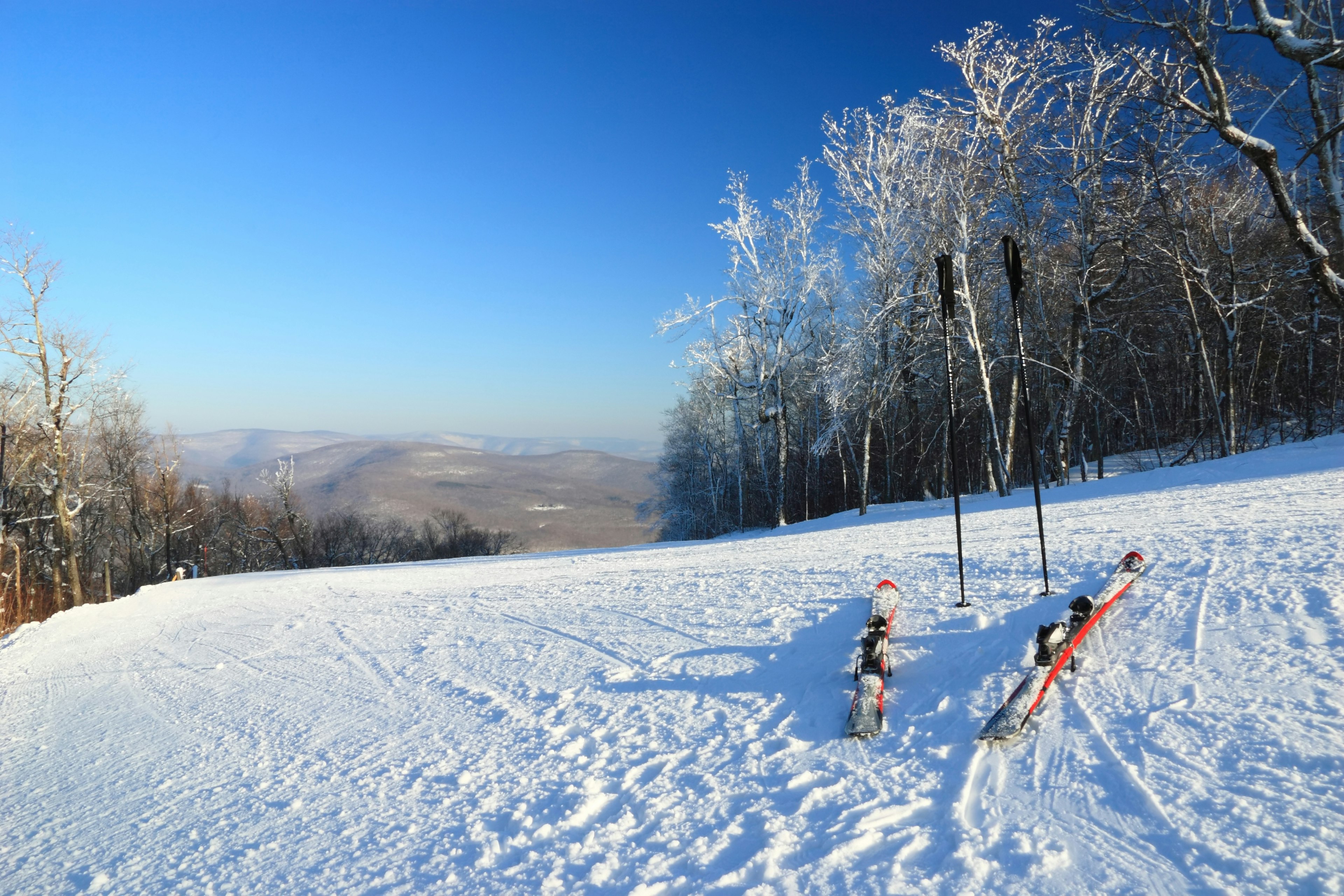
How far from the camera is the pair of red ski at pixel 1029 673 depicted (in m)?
3.43

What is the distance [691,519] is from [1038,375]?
2103cm

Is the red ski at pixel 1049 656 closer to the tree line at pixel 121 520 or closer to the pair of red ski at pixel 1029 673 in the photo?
the pair of red ski at pixel 1029 673

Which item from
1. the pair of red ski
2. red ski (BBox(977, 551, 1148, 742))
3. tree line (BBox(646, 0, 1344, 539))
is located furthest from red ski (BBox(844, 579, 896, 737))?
tree line (BBox(646, 0, 1344, 539))

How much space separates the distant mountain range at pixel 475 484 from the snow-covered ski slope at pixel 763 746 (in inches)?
1466

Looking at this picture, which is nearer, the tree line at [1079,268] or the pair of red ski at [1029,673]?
the pair of red ski at [1029,673]

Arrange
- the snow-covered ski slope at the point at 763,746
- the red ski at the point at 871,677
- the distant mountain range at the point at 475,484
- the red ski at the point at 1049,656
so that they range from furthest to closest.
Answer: the distant mountain range at the point at 475,484 < the red ski at the point at 871,677 < the red ski at the point at 1049,656 < the snow-covered ski slope at the point at 763,746

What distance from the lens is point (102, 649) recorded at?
399 inches

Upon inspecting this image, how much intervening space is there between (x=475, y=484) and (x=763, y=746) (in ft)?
432

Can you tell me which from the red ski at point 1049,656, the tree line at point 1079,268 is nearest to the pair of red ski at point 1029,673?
the red ski at point 1049,656

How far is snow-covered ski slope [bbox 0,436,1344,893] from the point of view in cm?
268

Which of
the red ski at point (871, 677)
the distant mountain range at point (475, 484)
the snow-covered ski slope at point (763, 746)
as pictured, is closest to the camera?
the snow-covered ski slope at point (763, 746)

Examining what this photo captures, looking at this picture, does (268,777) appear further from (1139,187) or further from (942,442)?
(942,442)

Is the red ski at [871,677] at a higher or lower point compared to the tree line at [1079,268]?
lower

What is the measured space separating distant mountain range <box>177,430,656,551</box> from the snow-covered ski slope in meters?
37.2
